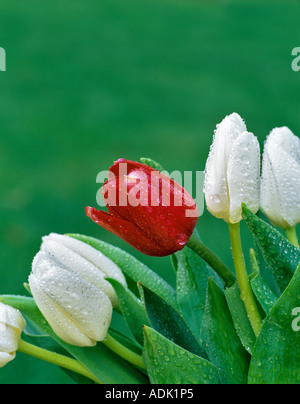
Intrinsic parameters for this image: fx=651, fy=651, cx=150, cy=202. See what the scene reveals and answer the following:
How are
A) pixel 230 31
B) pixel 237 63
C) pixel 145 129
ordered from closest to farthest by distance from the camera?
pixel 145 129, pixel 237 63, pixel 230 31

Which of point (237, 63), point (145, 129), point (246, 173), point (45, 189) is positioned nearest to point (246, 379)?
point (246, 173)

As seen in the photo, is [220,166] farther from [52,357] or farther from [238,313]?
[52,357]

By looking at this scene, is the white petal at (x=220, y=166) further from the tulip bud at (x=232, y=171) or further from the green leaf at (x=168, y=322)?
the green leaf at (x=168, y=322)

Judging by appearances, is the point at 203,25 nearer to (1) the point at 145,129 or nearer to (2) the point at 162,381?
(1) the point at 145,129

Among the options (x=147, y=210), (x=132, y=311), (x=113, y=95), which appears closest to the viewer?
(x=147, y=210)

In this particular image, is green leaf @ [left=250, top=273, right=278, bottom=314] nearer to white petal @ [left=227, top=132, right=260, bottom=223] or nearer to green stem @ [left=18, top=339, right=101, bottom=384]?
white petal @ [left=227, top=132, right=260, bottom=223]

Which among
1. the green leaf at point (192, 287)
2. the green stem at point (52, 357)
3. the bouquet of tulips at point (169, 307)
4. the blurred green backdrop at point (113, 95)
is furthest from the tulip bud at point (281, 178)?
the blurred green backdrop at point (113, 95)

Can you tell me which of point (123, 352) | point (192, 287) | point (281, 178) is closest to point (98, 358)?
point (123, 352)
